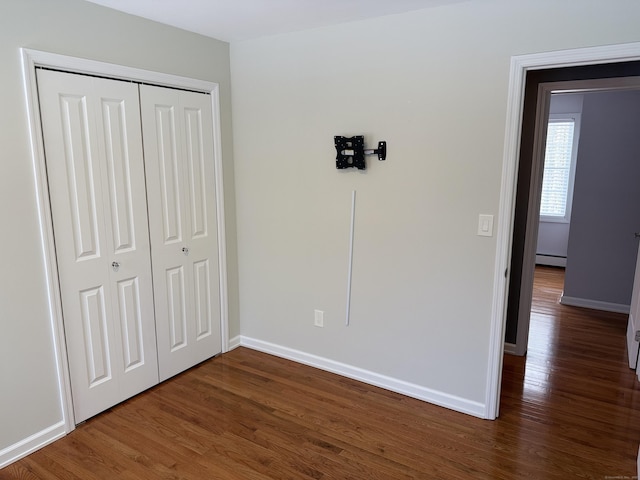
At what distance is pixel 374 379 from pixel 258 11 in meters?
2.51

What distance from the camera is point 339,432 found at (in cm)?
249

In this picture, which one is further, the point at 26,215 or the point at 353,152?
the point at 353,152

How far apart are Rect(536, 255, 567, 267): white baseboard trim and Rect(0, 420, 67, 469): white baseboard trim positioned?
6.40 metres

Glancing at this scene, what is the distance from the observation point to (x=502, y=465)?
221cm

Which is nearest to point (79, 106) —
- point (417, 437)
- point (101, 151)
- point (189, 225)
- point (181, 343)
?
point (101, 151)

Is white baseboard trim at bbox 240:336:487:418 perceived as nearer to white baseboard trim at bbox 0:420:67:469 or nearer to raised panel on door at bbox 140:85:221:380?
raised panel on door at bbox 140:85:221:380

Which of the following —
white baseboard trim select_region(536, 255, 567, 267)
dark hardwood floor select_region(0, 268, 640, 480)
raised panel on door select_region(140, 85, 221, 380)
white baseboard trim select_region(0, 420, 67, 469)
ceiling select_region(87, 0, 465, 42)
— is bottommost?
dark hardwood floor select_region(0, 268, 640, 480)

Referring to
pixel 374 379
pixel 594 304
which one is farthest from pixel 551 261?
pixel 374 379

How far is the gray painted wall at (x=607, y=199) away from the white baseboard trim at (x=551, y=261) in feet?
6.03

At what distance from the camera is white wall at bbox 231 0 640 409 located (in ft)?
7.70

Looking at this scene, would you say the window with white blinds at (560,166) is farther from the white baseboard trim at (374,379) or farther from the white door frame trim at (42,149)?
the white door frame trim at (42,149)

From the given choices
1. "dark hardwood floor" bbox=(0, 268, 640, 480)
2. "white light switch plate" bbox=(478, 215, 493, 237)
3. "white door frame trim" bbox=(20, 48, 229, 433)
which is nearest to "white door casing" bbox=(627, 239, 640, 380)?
"dark hardwood floor" bbox=(0, 268, 640, 480)

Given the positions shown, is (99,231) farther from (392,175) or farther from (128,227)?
(392,175)

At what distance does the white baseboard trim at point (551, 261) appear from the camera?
6.34m
